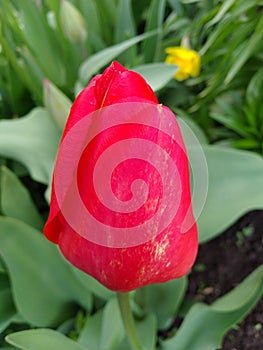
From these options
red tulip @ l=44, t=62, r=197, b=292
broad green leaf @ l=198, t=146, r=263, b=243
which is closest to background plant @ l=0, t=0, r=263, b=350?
broad green leaf @ l=198, t=146, r=263, b=243

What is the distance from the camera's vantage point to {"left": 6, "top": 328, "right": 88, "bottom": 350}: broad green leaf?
0.65 m

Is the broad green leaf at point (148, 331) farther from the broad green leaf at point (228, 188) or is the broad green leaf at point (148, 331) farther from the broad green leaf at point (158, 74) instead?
the broad green leaf at point (158, 74)

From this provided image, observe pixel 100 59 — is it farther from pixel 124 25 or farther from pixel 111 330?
pixel 111 330

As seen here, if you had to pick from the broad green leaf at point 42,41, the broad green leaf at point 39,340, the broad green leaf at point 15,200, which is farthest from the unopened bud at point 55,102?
the broad green leaf at point 39,340

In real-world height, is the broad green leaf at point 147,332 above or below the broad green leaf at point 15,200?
below

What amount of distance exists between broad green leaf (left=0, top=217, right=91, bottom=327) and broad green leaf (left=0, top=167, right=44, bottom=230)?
0.08 meters

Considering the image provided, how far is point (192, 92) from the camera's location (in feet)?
3.89

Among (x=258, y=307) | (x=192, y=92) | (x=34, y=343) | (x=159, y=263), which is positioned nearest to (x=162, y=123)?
(x=159, y=263)

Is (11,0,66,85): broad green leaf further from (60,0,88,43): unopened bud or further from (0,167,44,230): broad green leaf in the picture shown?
(0,167,44,230): broad green leaf

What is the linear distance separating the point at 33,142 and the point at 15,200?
0.09 metres

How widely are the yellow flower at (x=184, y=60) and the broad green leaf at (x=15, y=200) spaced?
1.08 feet

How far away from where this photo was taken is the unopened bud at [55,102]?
2.81 feet

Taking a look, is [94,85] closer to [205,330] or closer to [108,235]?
[108,235]

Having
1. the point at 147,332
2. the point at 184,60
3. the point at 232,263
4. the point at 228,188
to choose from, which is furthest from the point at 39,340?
the point at 184,60
